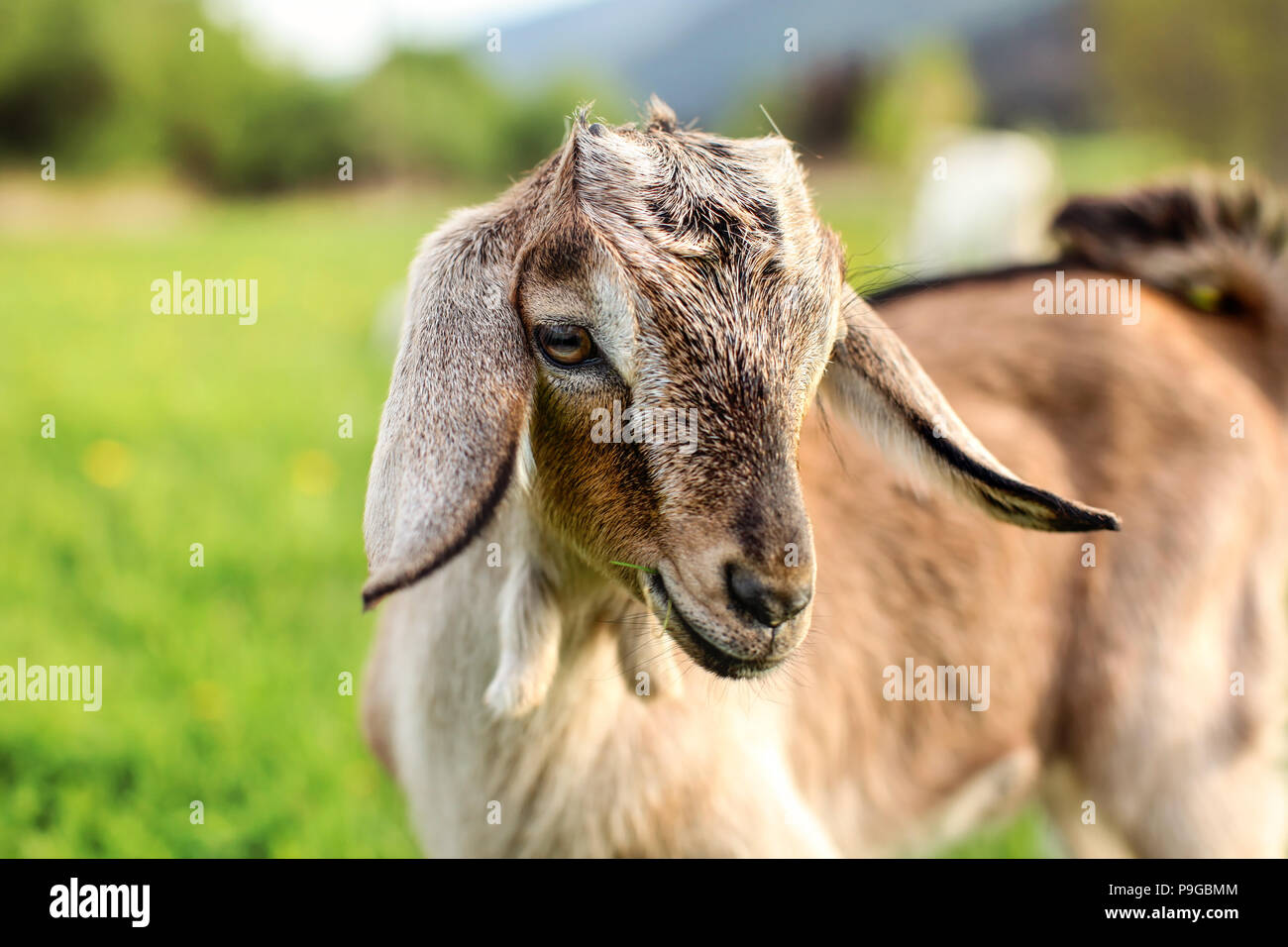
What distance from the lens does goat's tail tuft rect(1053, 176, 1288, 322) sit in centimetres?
360

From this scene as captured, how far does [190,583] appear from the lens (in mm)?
4965

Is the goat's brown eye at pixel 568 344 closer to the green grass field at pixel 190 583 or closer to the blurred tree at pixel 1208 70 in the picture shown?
the green grass field at pixel 190 583

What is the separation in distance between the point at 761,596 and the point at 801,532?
0.43ft

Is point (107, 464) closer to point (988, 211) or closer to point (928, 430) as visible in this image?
point (928, 430)

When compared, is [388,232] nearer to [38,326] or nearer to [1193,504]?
[38,326]

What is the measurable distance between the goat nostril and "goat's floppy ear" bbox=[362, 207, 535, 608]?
43 cm

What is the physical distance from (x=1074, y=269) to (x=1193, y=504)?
895mm

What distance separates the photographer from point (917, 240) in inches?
426

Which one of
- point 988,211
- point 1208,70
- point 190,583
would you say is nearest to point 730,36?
point 1208,70

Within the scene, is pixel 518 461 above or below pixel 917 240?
below

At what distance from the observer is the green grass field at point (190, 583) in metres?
3.78

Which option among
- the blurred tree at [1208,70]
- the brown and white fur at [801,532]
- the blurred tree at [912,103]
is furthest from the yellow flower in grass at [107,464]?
the blurred tree at [912,103]
